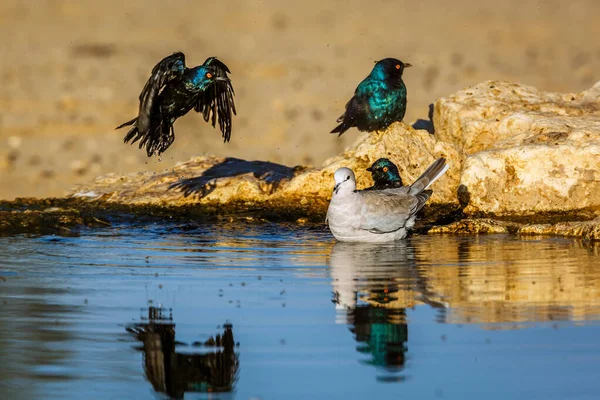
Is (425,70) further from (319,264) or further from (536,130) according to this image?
(319,264)

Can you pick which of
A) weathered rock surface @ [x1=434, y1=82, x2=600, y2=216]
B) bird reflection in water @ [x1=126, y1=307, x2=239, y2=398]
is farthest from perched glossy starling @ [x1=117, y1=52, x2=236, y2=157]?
bird reflection in water @ [x1=126, y1=307, x2=239, y2=398]

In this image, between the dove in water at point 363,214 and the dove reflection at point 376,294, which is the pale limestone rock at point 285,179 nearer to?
the dove in water at point 363,214

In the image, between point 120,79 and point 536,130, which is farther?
point 120,79

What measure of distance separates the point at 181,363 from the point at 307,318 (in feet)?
3.58

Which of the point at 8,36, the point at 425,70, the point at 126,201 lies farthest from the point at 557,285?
the point at 8,36

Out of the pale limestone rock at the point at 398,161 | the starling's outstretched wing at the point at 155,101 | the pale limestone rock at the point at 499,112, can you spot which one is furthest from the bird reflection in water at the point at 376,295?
the pale limestone rock at the point at 499,112

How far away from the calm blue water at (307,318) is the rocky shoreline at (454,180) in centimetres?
143

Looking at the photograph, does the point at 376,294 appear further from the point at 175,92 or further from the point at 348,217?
the point at 175,92

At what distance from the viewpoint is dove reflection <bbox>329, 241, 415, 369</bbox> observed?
5676 millimetres

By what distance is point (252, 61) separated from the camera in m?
18.8

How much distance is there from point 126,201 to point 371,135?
2839 millimetres

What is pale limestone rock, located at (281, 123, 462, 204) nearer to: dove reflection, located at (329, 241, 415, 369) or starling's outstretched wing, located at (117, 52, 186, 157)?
starling's outstretched wing, located at (117, 52, 186, 157)

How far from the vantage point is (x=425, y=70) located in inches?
730

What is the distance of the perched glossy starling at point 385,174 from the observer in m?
10.8
